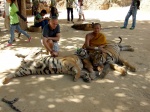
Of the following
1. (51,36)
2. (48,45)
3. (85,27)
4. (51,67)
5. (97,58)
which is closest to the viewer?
(51,67)

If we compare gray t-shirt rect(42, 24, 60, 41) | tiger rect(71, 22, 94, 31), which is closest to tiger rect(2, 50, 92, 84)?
gray t-shirt rect(42, 24, 60, 41)

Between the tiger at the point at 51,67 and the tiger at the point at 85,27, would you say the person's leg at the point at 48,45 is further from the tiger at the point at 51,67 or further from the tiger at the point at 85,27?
the tiger at the point at 85,27

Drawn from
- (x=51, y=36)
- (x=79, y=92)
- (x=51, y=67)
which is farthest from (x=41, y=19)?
(x=79, y=92)

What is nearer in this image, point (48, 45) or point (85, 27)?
point (48, 45)

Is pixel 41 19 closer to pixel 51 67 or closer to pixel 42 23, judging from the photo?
pixel 42 23

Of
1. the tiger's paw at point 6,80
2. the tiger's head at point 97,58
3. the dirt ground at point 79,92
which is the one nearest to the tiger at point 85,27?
the dirt ground at point 79,92

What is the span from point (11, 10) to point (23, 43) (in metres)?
1.06

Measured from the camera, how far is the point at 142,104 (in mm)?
3521

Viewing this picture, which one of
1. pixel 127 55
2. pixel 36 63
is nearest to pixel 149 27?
pixel 127 55

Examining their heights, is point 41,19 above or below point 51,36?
above

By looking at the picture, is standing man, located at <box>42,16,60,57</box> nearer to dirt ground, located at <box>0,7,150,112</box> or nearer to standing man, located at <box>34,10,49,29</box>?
dirt ground, located at <box>0,7,150,112</box>

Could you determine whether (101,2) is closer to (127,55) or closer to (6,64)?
(127,55)

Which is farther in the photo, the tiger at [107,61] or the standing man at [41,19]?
the standing man at [41,19]

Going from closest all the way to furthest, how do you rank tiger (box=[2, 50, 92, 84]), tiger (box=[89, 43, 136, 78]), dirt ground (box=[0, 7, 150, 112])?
dirt ground (box=[0, 7, 150, 112]), tiger (box=[2, 50, 92, 84]), tiger (box=[89, 43, 136, 78])
